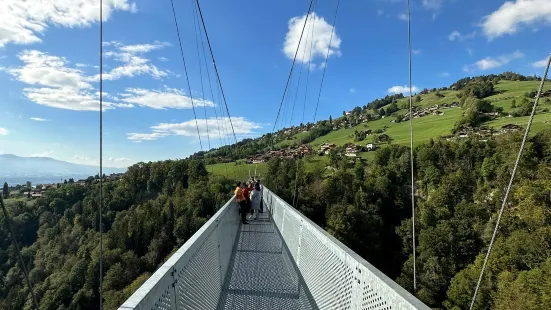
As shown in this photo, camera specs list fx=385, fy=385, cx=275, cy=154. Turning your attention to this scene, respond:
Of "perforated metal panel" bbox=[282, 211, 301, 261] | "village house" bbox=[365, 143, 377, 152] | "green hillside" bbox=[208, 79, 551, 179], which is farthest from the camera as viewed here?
"village house" bbox=[365, 143, 377, 152]

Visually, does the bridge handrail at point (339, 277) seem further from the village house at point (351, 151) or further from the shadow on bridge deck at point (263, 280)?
the village house at point (351, 151)

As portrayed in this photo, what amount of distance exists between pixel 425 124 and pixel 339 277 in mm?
108061

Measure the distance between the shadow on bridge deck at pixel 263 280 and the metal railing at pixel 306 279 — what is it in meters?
0.07

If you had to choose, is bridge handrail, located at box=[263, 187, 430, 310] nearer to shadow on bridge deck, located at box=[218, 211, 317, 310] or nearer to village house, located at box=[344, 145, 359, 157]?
shadow on bridge deck, located at box=[218, 211, 317, 310]

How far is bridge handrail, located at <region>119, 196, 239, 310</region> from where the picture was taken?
2002 mm

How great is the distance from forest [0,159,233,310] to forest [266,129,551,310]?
19507mm

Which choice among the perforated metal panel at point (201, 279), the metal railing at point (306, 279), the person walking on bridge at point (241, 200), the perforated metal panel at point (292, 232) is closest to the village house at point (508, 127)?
the person walking on bridge at point (241, 200)

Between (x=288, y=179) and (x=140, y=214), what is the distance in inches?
1240

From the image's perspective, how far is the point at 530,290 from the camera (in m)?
38.2

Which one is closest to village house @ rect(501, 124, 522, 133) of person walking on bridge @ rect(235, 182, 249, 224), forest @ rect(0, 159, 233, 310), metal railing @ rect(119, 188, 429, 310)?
forest @ rect(0, 159, 233, 310)

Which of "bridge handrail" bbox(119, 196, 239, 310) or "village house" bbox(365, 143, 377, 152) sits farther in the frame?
"village house" bbox(365, 143, 377, 152)

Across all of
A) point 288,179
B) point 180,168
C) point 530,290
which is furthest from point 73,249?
point 530,290

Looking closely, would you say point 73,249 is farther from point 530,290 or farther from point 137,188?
point 530,290

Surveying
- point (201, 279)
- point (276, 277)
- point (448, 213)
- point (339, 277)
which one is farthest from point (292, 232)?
point (448, 213)
